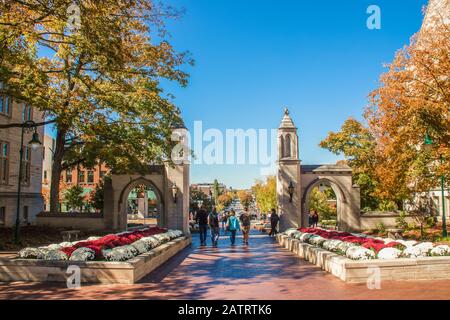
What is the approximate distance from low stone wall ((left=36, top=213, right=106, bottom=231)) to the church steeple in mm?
11791

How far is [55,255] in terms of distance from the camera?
10844 mm

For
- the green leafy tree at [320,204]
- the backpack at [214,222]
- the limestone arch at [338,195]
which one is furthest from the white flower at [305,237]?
the green leafy tree at [320,204]

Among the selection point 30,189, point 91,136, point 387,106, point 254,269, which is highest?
point 387,106

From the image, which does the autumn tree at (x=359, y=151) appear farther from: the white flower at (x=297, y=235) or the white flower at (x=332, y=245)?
the white flower at (x=332, y=245)

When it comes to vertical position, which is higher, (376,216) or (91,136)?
(91,136)

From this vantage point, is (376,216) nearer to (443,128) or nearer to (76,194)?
(443,128)

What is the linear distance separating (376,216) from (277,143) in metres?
7.89

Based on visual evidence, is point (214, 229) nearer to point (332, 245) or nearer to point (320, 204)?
point (332, 245)

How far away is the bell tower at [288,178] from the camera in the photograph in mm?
26531

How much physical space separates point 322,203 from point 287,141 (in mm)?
17845

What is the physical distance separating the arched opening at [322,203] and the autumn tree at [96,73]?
9.62m
